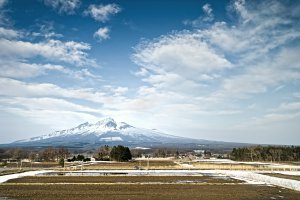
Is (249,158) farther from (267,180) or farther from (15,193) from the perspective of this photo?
(15,193)

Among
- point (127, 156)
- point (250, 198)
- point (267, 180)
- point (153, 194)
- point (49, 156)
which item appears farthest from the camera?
point (49, 156)

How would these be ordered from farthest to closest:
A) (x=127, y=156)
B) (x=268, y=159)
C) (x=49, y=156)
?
(x=49, y=156) < (x=268, y=159) < (x=127, y=156)

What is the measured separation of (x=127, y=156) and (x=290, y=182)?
6996cm

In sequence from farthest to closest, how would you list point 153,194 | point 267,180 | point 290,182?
point 267,180, point 290,182, point 153,194

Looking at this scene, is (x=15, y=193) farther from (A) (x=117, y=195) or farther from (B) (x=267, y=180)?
(B) (x=267, y=180)

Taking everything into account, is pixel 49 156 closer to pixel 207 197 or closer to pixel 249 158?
pixel 249 158

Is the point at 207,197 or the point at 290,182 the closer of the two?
the point at 207,197

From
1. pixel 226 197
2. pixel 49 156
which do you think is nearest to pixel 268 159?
pixel 49 156

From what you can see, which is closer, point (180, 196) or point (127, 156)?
point (180, 196)

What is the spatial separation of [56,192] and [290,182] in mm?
21383

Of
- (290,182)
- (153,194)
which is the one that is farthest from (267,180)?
(153,194)

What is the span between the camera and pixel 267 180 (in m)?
38.3

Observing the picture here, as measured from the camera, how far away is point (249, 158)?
115m

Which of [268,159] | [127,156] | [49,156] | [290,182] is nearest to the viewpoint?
[290,182]
